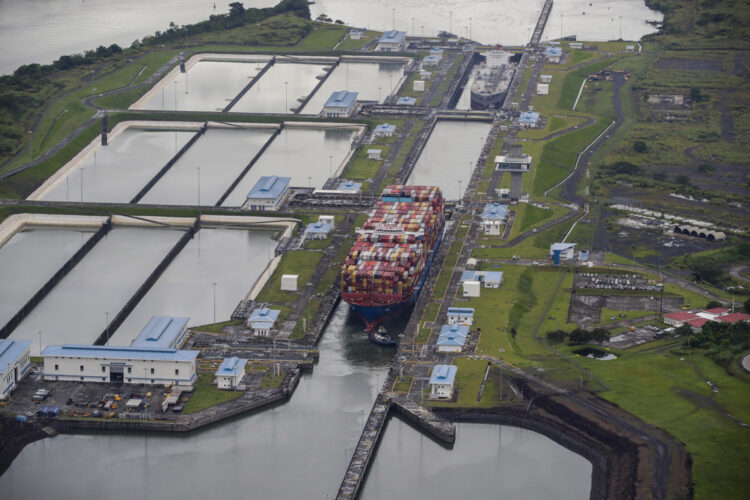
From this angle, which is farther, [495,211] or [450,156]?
[450,156]

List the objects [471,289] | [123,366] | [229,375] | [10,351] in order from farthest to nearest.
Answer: [471,289], [10,351], [123,366], [229,375]

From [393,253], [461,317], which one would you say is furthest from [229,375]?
[393,253]

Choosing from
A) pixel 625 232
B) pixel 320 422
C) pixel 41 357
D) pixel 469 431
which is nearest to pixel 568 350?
pixel 469 431

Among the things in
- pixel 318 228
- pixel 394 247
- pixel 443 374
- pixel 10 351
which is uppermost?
pixel 394 247

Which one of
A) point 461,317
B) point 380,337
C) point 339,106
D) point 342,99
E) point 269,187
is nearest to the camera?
point 461,317

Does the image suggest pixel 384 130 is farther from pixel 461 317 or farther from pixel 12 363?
pixel 12 363

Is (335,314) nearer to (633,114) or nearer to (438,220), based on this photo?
(438,220)

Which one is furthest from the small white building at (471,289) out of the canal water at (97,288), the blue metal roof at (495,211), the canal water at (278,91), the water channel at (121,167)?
the canal water at (278,91)

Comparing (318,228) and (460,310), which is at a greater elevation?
(318,228)
